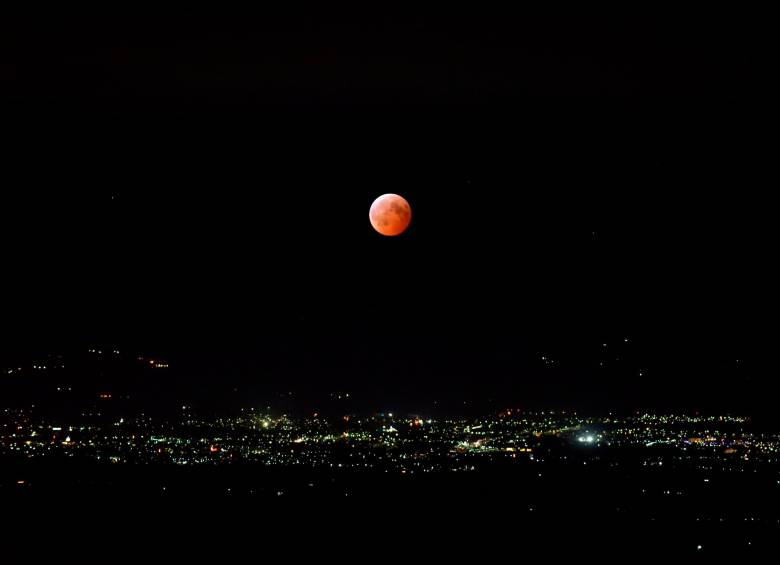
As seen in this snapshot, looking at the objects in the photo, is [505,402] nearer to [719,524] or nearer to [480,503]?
[480,503]

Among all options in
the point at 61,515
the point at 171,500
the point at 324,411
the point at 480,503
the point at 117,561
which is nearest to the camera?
the point at 117,561

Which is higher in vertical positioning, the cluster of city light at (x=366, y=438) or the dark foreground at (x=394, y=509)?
the dark foreground at (x=394, y=509)

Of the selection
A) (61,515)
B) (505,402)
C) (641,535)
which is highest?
(61,515)

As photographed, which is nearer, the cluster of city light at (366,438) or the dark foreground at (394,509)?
the dark foreground at (394,509)

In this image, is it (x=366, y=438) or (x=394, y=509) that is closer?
(x=394, y=509)

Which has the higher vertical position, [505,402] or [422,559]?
[422,559]

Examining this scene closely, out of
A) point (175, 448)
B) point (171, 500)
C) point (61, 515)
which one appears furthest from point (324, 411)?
point (61, 515)

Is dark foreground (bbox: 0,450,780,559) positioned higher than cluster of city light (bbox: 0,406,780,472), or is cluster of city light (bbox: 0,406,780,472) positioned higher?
dark foreground (bbox: 0,450,780,559)

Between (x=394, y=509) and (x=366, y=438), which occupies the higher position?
(x=394, y=509)

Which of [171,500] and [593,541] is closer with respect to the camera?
[593,541]

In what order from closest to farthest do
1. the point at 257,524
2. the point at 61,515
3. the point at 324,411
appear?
the point at 61,515 → the point at 257,524 → the point at 324,411

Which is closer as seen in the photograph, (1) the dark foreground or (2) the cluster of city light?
(1) the dark foreground
